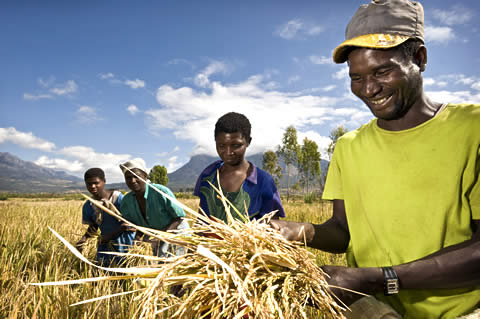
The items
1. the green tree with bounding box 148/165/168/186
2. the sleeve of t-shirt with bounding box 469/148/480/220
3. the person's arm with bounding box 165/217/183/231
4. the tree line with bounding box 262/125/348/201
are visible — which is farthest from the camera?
the green tree with bounding box 148/165/168/186

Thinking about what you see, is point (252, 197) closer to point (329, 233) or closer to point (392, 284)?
point (329, 233)

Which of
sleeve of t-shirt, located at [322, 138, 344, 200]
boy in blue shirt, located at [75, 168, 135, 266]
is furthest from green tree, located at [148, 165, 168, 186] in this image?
sleeve of t-shirt, located at [322, 138, 344, 200]

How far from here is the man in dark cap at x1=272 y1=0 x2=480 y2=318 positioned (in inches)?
43.5

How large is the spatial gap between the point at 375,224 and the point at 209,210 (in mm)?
1504

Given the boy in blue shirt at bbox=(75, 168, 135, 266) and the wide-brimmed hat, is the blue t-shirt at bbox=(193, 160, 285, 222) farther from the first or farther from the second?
the boy in blue shirt at bbox=(75, 168, 135, 266)

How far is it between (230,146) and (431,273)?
1.79 meters

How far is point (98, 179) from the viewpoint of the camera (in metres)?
4.43

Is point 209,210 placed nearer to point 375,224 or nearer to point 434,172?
point 375,224

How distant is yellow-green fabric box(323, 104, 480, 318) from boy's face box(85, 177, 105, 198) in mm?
3988

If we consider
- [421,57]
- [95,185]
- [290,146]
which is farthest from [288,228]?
[290,146]

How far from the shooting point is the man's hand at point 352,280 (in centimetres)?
103

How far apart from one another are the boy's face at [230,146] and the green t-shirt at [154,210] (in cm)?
116

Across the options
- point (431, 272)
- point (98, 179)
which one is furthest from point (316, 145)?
point (431, 272)

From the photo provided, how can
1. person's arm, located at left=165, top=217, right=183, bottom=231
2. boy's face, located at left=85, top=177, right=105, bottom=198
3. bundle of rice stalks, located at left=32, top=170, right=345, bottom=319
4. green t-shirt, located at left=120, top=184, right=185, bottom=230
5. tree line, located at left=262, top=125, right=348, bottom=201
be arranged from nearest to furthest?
bundle of rice stalks, located at left=32, top=170, right=345, bottom=319 < person's arm, located at left=165, top=217, right=183, bottom=231 < green t-shirt, located at left=120, top=184, right=185, bottom=230 < boy's face, located at left=85, top=177, right=105, bottom=198 < tree line, located at left=262, top=125, right=348, bottom=201
